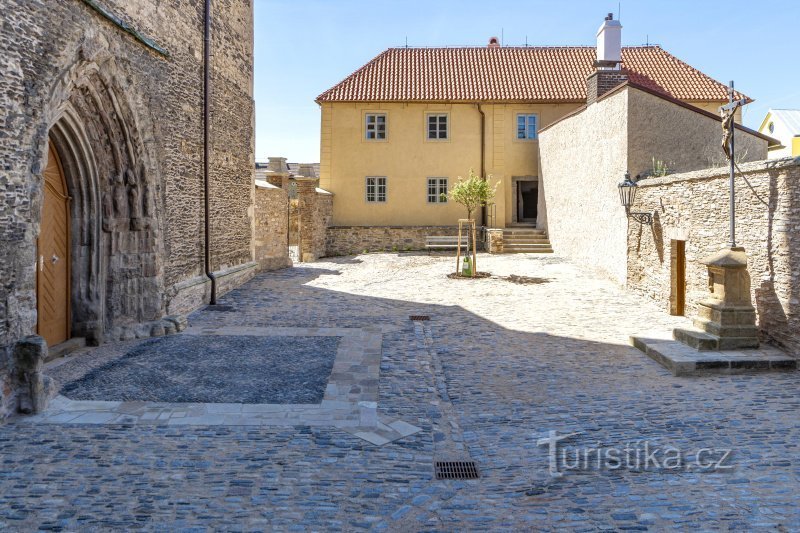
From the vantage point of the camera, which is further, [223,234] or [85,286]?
[223,234]

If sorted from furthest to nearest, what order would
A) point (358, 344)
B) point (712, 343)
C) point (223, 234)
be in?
point (223, 234)
point (358, 344)
point (712, 343)

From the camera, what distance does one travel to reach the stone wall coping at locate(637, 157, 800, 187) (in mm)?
8141

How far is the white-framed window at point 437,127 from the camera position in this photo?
25609 millimetres

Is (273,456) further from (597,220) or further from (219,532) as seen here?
(597,220)

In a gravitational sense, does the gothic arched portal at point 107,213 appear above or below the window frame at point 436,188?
below

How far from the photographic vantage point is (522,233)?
24.0 meters

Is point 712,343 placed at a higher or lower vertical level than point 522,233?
lower

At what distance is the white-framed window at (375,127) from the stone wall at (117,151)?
37.2 ft

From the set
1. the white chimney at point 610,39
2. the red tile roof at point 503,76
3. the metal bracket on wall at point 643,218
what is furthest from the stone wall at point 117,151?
the white chimney at point 610,39

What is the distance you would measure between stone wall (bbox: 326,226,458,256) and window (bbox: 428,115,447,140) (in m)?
3.73

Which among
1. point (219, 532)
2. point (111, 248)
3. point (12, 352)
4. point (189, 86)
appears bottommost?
point (219, 532)

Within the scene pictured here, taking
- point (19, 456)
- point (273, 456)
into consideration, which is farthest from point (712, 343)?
point (19, 456)

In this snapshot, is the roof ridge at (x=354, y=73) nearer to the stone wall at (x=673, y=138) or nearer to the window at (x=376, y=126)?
the window at (x=376, y=126)

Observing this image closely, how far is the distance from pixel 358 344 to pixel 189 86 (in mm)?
5809
